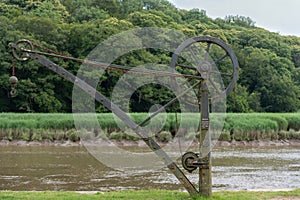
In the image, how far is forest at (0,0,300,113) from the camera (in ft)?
176

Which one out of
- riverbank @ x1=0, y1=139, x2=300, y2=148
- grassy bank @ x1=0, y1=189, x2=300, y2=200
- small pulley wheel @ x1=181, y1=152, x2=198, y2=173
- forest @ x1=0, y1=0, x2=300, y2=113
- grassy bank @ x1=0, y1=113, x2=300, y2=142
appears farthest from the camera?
forest @ x1=0, y1=0, x2=300, y2=113

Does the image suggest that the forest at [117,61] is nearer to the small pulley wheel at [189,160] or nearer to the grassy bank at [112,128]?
the grassy bank at [112,128]

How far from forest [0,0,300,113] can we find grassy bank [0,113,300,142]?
7.27 m

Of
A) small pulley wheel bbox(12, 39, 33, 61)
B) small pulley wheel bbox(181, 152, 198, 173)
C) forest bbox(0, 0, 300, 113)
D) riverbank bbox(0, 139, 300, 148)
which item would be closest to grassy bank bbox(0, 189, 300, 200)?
small pulley wheel bbox(181, 152, 198, 173)

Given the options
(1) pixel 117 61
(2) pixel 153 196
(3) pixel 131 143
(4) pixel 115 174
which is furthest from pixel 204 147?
(1) pixel 117 61

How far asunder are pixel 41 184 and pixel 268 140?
94.6 ft

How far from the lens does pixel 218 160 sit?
28625mm

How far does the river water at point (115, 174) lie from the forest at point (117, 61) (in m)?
18.7

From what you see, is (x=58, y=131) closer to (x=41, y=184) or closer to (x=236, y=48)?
(x=41, y=184)

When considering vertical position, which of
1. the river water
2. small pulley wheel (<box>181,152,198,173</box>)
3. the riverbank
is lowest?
the riverbank

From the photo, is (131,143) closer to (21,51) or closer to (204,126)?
(204,126)

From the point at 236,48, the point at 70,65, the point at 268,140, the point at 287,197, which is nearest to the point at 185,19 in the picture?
the point at 236,48

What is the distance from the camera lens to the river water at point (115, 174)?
1822 centimetres

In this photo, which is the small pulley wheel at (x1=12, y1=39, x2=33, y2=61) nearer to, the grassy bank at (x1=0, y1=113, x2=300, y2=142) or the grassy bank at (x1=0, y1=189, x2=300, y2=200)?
the grassy bank at (x1=0, y1=189, x2=300, y2=200)
